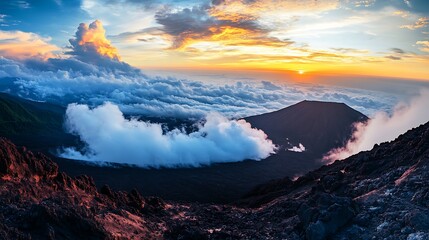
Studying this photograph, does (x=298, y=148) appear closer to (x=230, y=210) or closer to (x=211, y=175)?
(x=211, y=175)

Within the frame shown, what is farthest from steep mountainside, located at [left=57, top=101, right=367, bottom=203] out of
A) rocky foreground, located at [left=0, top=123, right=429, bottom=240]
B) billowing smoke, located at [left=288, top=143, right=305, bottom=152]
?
rocky foreground, located at [left=0, top=123, right=429, bottom=240]

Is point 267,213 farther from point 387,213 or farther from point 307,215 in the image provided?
point 387,213

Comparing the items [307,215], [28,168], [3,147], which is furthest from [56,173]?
[307,215]

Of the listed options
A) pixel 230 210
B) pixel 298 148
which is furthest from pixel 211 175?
pixel 230 210

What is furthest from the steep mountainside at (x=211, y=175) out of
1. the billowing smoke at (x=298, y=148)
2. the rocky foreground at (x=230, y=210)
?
the rocky foreground at (x=230, y=210)

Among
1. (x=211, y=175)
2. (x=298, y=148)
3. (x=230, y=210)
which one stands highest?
(x=230, y=210)

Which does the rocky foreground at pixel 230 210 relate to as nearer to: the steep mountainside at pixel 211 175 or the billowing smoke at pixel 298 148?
the steep mountainside at pixel 211 175

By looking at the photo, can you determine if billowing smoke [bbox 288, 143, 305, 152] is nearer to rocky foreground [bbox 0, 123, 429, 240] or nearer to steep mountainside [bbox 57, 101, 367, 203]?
steep mountainside [bbox 57, 101, 367, 203]

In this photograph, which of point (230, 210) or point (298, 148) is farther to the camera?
point (298, 148)
